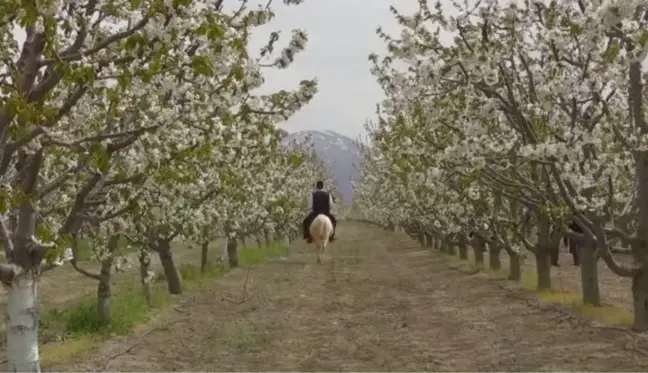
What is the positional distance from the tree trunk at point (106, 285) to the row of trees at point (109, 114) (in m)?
0.03

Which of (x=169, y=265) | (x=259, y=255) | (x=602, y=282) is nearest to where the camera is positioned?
(x=169, y=265)

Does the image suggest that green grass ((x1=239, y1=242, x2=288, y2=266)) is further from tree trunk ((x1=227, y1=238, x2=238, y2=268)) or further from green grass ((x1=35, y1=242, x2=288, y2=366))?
green grass ((x1=35, y1=242, x2=288, y2=366))

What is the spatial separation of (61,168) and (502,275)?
16.1m

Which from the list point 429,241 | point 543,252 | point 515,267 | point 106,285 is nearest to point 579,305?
point 543,252

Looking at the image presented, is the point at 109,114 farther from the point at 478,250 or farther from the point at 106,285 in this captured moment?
the point at 478,250

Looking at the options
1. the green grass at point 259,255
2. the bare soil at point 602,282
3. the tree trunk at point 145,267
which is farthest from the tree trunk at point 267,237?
the tree trunk at point 145,267

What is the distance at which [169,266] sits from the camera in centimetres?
2322

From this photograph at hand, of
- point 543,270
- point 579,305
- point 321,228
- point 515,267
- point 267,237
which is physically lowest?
point 579,305

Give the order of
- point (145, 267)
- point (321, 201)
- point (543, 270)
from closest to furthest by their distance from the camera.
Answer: point (145, 267) < point (543, 270) < point (321, 201)

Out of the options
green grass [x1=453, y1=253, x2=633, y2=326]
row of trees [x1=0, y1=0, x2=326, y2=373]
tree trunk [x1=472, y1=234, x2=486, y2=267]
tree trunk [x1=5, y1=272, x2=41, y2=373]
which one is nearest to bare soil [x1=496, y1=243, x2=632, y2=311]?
green grass [x1=453, y1=253, x2=633, y2=326]

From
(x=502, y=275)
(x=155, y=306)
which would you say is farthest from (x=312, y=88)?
(x=502, y=275)

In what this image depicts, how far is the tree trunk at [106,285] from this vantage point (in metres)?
16.1

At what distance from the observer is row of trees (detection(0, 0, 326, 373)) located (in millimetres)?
6270

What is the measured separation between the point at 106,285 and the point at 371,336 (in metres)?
5.52
